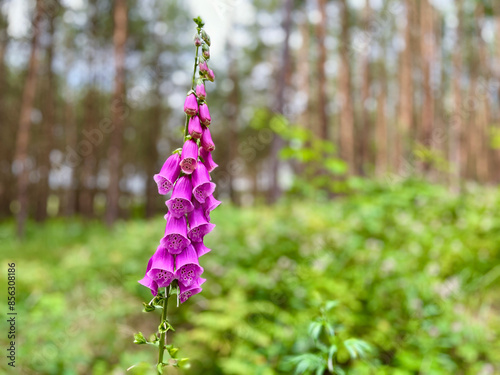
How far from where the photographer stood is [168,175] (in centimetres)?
126

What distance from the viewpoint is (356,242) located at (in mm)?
4605

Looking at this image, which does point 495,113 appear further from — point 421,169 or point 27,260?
point 27,260

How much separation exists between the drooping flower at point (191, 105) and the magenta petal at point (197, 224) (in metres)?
0.30

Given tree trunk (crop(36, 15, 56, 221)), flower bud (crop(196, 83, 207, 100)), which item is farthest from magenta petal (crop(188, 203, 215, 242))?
tree trunk (crop(36, 15, 56, 221))

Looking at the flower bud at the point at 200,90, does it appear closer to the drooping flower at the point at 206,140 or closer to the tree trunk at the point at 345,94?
the drooping flower at the point at 206,140

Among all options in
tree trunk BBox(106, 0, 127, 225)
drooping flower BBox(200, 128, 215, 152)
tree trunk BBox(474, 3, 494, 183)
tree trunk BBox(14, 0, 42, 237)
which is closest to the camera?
drooping flower BBox(200, 128, 215, 152)

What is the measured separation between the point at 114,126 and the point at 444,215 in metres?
10.4

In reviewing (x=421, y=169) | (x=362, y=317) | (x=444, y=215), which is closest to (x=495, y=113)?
(x=421, y=169)

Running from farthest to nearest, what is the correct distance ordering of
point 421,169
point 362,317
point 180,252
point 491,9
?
point 491,9 → point 421,169 → point 362,317 → point 180,252

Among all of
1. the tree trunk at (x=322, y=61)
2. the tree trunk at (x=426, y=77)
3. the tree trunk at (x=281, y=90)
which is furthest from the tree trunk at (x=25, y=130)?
the tree trunk at (x=426, y=77)

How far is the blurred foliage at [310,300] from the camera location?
3088 mm

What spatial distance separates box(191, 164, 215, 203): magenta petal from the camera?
122 centimetres

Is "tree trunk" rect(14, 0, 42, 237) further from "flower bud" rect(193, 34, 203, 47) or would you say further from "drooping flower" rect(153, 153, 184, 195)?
"flower bud" rect(193, 34, 203, 47)

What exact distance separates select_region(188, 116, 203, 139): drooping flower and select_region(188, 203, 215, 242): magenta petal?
23 cm
